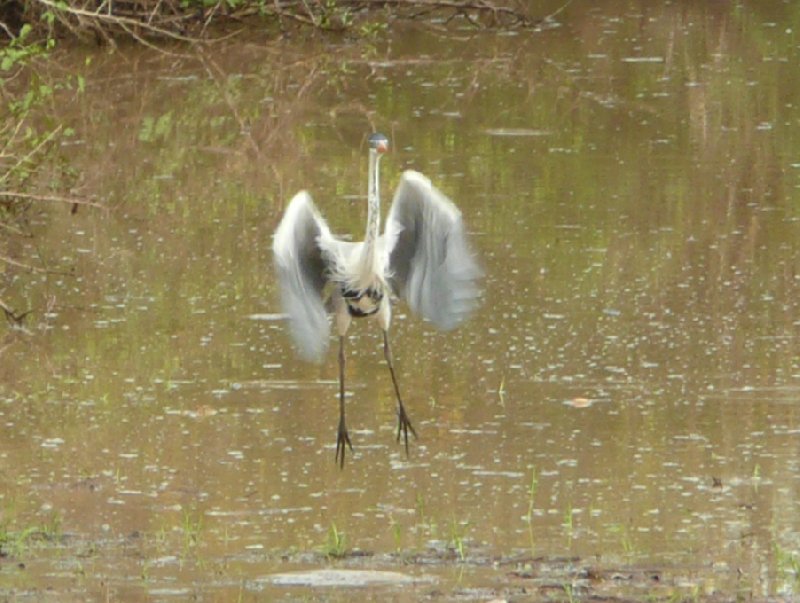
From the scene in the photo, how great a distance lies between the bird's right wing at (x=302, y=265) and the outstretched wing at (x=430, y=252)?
0.25 metres

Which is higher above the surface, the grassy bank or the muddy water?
the grassy bank

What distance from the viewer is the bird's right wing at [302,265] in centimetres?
550

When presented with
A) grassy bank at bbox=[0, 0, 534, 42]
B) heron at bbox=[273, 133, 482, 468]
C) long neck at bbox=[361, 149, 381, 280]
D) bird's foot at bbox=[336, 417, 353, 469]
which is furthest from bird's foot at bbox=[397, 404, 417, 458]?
grassy bank at bbox=[0, 0, 534, 42]

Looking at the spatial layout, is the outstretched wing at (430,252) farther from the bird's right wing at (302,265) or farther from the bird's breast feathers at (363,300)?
the bird's right wing at (302,265)

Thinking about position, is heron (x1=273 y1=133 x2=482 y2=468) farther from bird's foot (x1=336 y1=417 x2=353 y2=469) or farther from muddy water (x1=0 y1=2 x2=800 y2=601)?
muddy water (x1=0 y1=2 x2=800 y2=601)

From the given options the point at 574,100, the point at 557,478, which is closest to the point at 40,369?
the point at 557,478

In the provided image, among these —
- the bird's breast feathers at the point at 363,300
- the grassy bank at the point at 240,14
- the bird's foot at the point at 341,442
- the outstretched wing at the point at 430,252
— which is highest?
the grassy bank at the point at 240,14

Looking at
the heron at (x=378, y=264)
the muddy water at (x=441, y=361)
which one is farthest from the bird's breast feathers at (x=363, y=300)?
the muddy water at (x=441, y=361)

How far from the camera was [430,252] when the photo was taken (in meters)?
5.67

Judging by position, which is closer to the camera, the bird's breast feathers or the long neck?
the long neck

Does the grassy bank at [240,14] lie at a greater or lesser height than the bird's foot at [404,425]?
greater

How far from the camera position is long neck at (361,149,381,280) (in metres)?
5.53

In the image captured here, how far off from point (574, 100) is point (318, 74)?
228 cm

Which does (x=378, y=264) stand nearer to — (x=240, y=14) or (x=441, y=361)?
(x=441, y=361)
